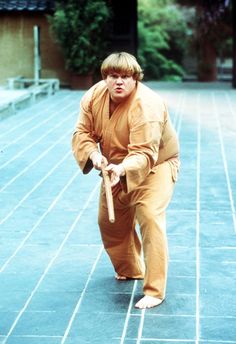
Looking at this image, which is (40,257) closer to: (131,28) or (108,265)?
(108,265)

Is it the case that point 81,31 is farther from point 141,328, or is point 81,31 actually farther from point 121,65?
point 141,328

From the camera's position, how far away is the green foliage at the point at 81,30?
15727 mm

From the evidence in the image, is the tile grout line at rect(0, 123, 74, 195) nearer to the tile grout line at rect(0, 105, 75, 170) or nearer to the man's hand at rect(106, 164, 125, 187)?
the tile grout line at rect(0, 105, 75, 170)

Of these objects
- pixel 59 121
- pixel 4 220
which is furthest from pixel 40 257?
pixel 59 121

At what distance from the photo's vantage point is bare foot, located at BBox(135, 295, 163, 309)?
13.9 ft

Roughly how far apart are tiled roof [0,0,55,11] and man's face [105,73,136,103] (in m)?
12.9

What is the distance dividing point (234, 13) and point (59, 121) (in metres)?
6.37

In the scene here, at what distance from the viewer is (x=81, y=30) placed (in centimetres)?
1580

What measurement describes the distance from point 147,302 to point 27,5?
13.3 meters

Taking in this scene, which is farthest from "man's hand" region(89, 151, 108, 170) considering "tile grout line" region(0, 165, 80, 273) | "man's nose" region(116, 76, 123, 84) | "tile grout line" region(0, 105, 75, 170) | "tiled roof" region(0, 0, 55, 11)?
"tiled roof" region(0, 0, 55, 11)

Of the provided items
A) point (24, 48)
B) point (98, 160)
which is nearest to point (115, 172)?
point (98, 160)

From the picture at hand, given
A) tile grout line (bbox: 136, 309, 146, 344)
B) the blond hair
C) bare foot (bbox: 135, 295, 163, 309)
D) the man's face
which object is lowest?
tile grout line (bbox: 136, 309, 146, 344)

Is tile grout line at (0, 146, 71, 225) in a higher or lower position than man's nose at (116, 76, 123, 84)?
lower

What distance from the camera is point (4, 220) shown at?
6.18 metres
